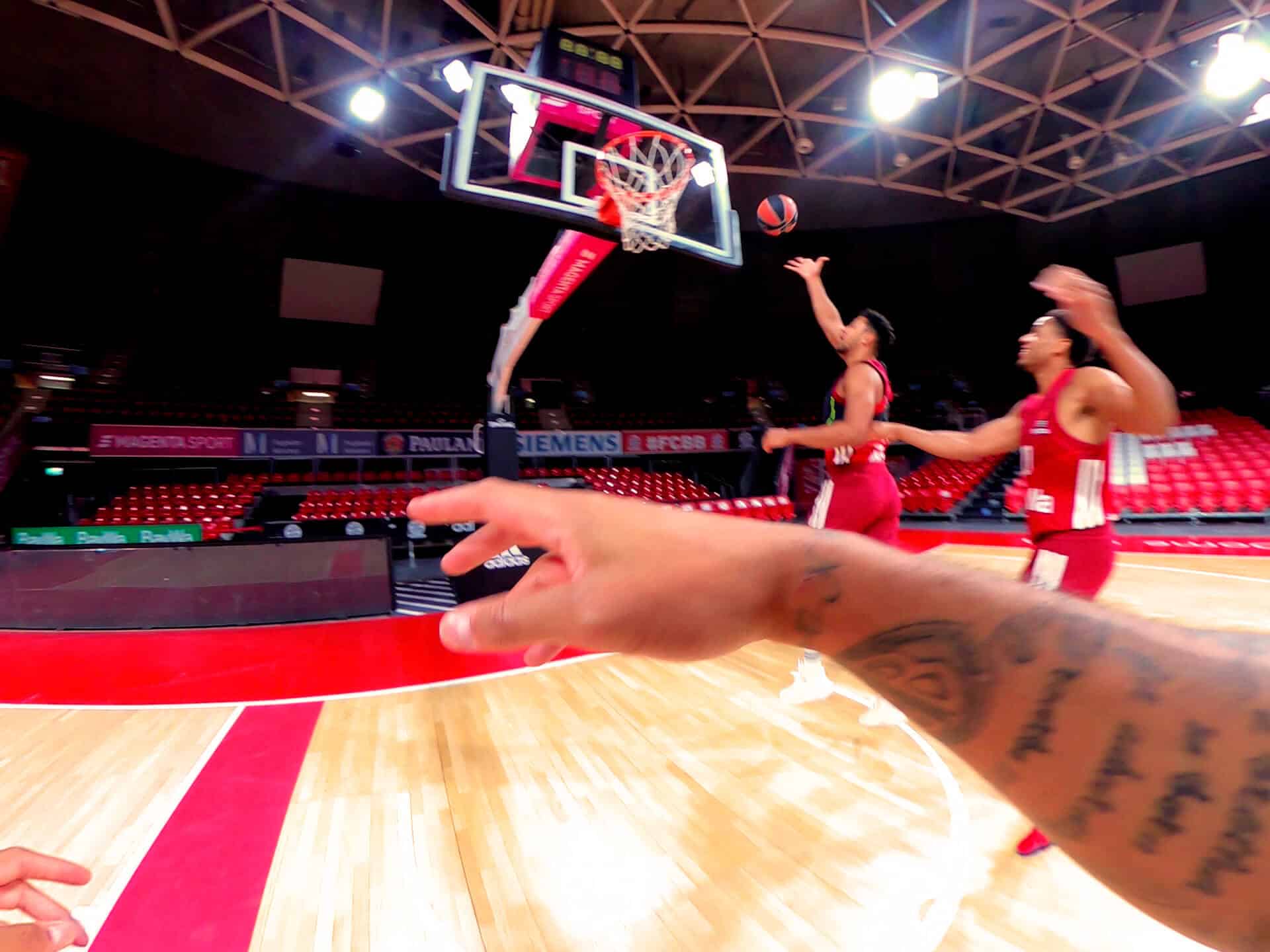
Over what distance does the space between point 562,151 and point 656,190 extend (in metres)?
1.17

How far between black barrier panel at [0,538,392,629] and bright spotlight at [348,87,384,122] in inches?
349

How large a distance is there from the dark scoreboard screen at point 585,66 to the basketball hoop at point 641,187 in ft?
3.13

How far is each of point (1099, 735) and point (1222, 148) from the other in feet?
66.2

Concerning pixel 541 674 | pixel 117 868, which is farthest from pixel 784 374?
pixel 117 868

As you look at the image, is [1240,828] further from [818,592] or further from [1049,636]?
[818,592]

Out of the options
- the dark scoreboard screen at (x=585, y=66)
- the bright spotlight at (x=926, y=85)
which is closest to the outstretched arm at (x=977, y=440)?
the dark scoreboard screen at (x=585, y=66)

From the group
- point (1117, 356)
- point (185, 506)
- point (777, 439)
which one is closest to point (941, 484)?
point (777, 439)

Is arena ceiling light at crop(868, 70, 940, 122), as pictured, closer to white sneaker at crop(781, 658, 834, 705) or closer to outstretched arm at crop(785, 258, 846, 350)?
outstretched arm at crop(785, 258, 846, 350)

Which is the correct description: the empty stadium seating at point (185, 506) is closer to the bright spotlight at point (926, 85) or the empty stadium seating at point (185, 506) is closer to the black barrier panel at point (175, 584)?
the black barrier panel at point (175, 584)

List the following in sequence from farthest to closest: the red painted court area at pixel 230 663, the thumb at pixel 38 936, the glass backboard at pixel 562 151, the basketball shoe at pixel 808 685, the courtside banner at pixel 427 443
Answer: the courtside banner at pixel 427 443 < the glass backboard at pixel 562 151 < the red painted court area at pixel 230 663 < the basketball shoe at pixel 808 685 < the thumb at pixel 38 936

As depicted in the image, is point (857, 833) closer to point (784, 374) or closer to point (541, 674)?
point (541, 674)

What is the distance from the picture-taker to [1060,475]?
2273mm

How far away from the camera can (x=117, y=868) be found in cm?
216

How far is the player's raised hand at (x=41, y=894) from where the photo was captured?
1.05 metres
